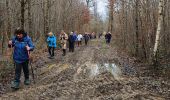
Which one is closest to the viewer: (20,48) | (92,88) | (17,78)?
(92,88)

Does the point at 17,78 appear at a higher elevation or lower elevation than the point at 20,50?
lower

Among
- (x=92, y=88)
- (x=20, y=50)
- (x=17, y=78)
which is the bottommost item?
(x=92, y=88)

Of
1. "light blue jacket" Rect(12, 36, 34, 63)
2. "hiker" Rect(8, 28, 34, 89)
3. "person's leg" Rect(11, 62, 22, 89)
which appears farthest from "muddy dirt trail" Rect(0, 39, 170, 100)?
"light blue jacket" Rect(12, 36, 34, 63)

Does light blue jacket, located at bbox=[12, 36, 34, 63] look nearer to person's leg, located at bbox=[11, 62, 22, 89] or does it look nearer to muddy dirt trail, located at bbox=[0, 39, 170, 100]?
person's leg, located at bbox=[11, 62, 22, 89]

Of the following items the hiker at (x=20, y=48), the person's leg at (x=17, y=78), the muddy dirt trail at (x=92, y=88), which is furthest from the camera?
the hiker at (x=20, y=48)

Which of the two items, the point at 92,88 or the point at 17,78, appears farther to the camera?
the point at 17,78

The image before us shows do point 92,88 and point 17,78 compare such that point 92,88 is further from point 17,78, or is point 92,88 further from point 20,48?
point 20,48

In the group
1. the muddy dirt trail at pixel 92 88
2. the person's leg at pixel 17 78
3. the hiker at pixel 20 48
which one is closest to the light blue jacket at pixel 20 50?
the hiker at pixel 20 48

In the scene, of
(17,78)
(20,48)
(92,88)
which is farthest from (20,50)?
(92,88)

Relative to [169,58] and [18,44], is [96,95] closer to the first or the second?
[18,44]

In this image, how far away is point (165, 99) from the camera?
28.9ft

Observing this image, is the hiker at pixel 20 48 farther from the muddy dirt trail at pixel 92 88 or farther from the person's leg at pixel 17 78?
the muddy dirt trail at pixel 92 88

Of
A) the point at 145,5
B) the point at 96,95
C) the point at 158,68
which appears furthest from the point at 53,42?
the point at 96,95

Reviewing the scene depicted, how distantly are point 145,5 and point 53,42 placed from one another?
228 inches
